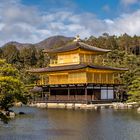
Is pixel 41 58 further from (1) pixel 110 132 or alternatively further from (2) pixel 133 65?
(1) pixel 110 132

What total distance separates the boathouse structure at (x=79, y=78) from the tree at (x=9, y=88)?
100ft

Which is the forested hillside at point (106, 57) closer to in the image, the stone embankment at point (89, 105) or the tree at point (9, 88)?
the stone embankment at point (89, 105)

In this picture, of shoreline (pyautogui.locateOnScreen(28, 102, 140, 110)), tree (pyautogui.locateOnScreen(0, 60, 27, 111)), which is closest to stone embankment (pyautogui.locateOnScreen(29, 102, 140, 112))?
shoreline (pyautogui.locateOnScreen(28, 102, 140, 110))

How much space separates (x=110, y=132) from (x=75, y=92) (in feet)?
98.1

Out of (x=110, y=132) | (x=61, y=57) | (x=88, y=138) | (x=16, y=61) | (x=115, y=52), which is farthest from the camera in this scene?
(x=16, y=61)

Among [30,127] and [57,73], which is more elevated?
[57,73]

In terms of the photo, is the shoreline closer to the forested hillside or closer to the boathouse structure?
the boathouse structure

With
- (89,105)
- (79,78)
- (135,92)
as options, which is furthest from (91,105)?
(79,78)

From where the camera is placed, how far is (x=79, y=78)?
169 feet

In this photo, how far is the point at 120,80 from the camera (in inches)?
2164

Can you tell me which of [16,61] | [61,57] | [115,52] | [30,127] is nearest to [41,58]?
[16,61]

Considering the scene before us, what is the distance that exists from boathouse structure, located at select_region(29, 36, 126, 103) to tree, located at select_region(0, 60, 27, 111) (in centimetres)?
3050

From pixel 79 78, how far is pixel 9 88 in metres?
34.3

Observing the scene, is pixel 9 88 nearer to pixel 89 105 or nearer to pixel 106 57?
pixel 89 105
